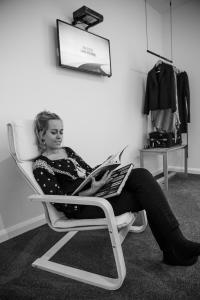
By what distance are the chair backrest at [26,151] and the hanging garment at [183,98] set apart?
2.36 meters

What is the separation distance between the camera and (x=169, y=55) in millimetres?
3518

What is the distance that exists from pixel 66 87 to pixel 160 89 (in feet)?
4.56

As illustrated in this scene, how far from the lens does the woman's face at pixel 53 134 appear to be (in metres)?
1.47

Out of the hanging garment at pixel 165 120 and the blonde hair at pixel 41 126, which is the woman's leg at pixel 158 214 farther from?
the hanging garment at pixel 165 120

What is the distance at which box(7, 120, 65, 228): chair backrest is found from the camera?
131 cm

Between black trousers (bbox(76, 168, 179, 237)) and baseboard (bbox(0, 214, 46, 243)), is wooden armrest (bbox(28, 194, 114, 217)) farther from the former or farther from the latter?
baseboard (bbox(0, 214, 46, 243))

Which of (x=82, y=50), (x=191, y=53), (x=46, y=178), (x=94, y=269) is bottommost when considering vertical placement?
(x=94, y=269)

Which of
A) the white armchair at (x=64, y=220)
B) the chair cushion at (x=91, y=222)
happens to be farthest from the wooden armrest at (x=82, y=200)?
the chair cushion at (x=91, y=222)

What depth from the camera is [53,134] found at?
1.47 m

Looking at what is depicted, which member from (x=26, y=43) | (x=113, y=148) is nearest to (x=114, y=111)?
(x=113, y=148)

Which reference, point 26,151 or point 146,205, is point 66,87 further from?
point 146,205

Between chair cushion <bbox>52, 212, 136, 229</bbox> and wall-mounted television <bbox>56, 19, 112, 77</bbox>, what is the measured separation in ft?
4.40

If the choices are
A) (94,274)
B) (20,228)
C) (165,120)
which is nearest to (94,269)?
(94,274)

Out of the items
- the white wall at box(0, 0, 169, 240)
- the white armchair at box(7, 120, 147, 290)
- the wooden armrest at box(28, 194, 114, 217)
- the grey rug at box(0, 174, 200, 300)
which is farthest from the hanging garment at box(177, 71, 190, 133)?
the wooden armrest at box(28, 194, 114, 217)
